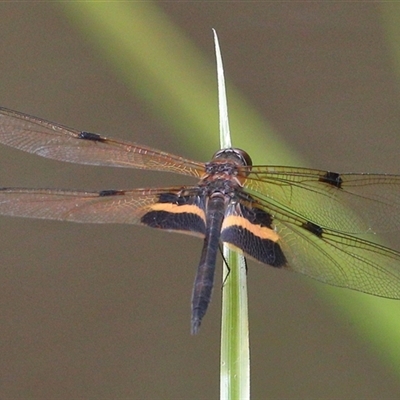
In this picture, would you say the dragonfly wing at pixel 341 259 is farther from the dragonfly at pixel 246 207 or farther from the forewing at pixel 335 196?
the forewing at pixel 335 196

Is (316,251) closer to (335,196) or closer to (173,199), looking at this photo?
(335,196)

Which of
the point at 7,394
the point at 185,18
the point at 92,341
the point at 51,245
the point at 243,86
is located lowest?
the point at 7,394

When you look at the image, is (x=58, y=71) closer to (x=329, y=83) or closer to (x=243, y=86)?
(x=243, y=86)

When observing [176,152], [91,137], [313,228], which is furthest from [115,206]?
[176,152]

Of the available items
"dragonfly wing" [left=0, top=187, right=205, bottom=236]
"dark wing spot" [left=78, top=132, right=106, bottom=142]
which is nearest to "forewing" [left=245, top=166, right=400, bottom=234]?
"dragonfly wing" [left=0, top=187, right=205, bottom=236]

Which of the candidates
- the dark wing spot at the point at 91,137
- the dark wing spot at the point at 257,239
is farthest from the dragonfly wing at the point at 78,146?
the dark wing spot at the point at 257,239

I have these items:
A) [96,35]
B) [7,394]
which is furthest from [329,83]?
[7,394]

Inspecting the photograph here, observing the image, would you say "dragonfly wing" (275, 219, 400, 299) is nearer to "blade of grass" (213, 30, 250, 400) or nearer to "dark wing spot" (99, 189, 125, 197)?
"blade of grass" (213, 30, 250, 400)
